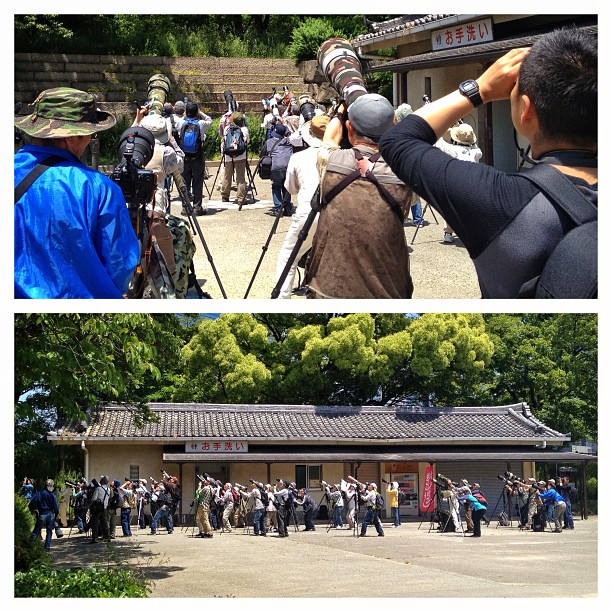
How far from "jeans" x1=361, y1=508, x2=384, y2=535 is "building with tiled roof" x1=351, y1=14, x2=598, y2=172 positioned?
517cm

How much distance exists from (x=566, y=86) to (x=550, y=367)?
6.58 meters

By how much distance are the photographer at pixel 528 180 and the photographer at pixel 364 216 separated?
1.40 meters

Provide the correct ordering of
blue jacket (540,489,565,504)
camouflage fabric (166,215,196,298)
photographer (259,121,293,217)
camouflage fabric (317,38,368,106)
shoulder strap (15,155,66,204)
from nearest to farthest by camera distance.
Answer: shoulder strap (15,155,66,204) < camouflage fabric (317,38,368,106) < camouflage fabric (166,215,196,298) < photographer (259,121,293,217) < blue jacket (540,489,565,504)

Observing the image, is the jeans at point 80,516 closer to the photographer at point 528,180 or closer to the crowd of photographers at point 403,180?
the crowd of photographers at point 403,180

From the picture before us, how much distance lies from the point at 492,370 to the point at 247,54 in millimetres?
17812

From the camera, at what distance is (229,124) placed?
11453mm

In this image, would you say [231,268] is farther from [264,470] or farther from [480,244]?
[264,470]

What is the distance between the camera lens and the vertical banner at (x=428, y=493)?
469 inches

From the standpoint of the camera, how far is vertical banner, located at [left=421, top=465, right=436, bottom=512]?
1192 centimetres

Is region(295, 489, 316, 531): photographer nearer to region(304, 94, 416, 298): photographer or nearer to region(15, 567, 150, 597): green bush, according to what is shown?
region(15, 567, 150, 597): green bush

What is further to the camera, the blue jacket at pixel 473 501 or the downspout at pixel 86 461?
the blue jacket at pixel 473 501

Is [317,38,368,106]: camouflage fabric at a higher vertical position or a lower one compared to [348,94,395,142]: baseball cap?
higher

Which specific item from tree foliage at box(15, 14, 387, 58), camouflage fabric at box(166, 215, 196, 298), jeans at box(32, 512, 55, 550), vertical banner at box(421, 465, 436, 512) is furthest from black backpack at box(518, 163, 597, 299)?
tree foliage at box(15, 14, 387, 58)

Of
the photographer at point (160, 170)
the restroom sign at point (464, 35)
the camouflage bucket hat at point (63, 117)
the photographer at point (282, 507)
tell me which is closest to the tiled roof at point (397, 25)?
the restroom sign at point (464, 35)
